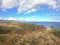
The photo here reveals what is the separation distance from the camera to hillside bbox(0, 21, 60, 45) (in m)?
3.48

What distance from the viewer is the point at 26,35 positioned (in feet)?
11.7

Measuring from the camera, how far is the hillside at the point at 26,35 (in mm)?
3482

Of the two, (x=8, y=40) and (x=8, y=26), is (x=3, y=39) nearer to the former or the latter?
(x=8, y=40)

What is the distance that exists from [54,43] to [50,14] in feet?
2.92

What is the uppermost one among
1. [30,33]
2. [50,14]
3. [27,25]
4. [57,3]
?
[57,3]

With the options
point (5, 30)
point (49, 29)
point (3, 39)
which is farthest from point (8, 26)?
point (49, 29)

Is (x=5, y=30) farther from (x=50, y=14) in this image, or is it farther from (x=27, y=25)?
(x=50, y=14)

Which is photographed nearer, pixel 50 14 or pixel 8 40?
pixel 8 40

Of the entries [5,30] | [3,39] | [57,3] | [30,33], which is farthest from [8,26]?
[57,3]

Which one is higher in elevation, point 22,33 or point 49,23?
point 49,23

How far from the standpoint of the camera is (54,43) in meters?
3.54

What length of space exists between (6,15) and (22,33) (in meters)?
0.76

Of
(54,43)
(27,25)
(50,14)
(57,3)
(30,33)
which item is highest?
(57,3)

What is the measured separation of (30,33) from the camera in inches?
141
